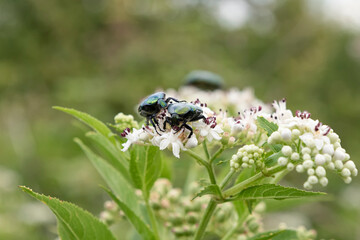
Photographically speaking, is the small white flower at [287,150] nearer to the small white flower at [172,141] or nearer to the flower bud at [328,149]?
the flower bud at [328,149]

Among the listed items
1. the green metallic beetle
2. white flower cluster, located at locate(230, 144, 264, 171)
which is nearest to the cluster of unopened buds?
white flower cluster, located at locate(230, 144, 264, 171)

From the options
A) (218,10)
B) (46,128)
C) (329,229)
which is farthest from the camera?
(218,10)

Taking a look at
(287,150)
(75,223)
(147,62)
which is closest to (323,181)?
(287,150)

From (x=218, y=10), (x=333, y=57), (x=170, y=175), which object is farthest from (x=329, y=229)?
(x=218, y=10)

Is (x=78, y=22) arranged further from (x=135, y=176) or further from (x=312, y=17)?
(x=135, y=176)

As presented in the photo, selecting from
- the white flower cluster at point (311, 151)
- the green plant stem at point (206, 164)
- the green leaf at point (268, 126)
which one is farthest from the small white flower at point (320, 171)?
the green plant stem at point (206, 164)

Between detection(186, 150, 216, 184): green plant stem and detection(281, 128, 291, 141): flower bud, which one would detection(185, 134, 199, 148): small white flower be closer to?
detection(186, 150, 216, 184): green plant stem

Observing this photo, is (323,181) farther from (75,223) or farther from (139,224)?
(75,223)
